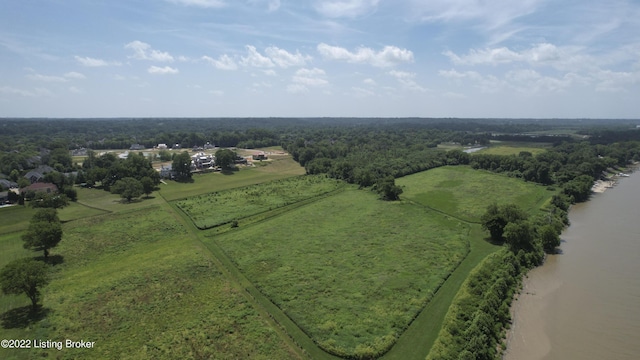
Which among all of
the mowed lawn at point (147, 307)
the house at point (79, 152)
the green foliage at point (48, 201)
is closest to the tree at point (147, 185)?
the green foliage at point (48, 201)

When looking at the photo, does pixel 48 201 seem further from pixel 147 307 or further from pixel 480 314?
pixel 480 314

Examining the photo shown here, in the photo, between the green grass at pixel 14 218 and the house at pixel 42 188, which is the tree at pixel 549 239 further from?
the house at pixel 42 188

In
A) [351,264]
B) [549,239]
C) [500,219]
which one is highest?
[500,219]

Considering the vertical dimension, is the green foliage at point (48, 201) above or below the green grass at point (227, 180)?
above

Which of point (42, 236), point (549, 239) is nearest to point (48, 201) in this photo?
point (42, 236)

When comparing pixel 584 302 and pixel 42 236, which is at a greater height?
pixel 42 236

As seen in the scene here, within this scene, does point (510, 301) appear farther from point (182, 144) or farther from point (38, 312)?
point (182, 144)
